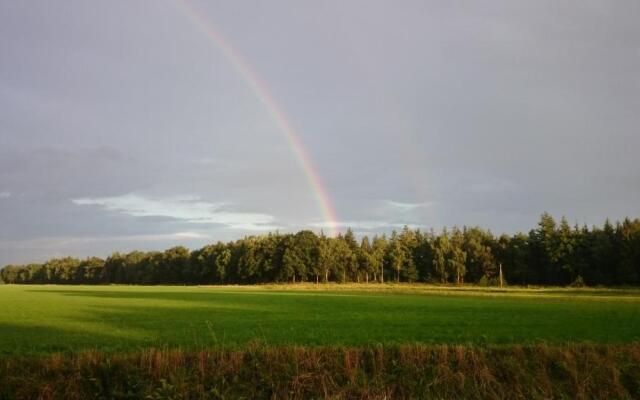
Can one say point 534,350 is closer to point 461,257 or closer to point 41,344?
point 41,344

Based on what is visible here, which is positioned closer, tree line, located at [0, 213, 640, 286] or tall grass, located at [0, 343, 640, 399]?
tall grass, located at [0, 343, 640, 399]

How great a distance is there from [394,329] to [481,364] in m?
14.2

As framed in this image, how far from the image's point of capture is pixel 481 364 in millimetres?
18328

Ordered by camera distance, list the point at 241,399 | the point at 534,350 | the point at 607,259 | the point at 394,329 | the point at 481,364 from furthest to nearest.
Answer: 1. the point at 607,259
2. the point at 394,329
3. the point at 534,350
4. the point at 481,364
5. the point at 241,399

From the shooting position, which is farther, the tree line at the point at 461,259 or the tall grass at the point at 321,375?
the tree line at the point at 461,259

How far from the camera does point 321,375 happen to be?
16.9m

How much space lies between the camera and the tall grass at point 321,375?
16.0m

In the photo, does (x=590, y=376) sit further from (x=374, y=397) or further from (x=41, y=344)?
(x=41, y=344)

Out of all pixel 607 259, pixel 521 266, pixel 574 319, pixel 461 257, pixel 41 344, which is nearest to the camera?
pixel 41 344

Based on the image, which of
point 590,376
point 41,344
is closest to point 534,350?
point 590,376

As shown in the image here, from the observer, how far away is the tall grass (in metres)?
16.0

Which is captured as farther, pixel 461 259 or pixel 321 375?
pixel 461 259

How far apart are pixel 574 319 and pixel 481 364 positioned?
25.9 metres

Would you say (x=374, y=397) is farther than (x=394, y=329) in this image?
No
